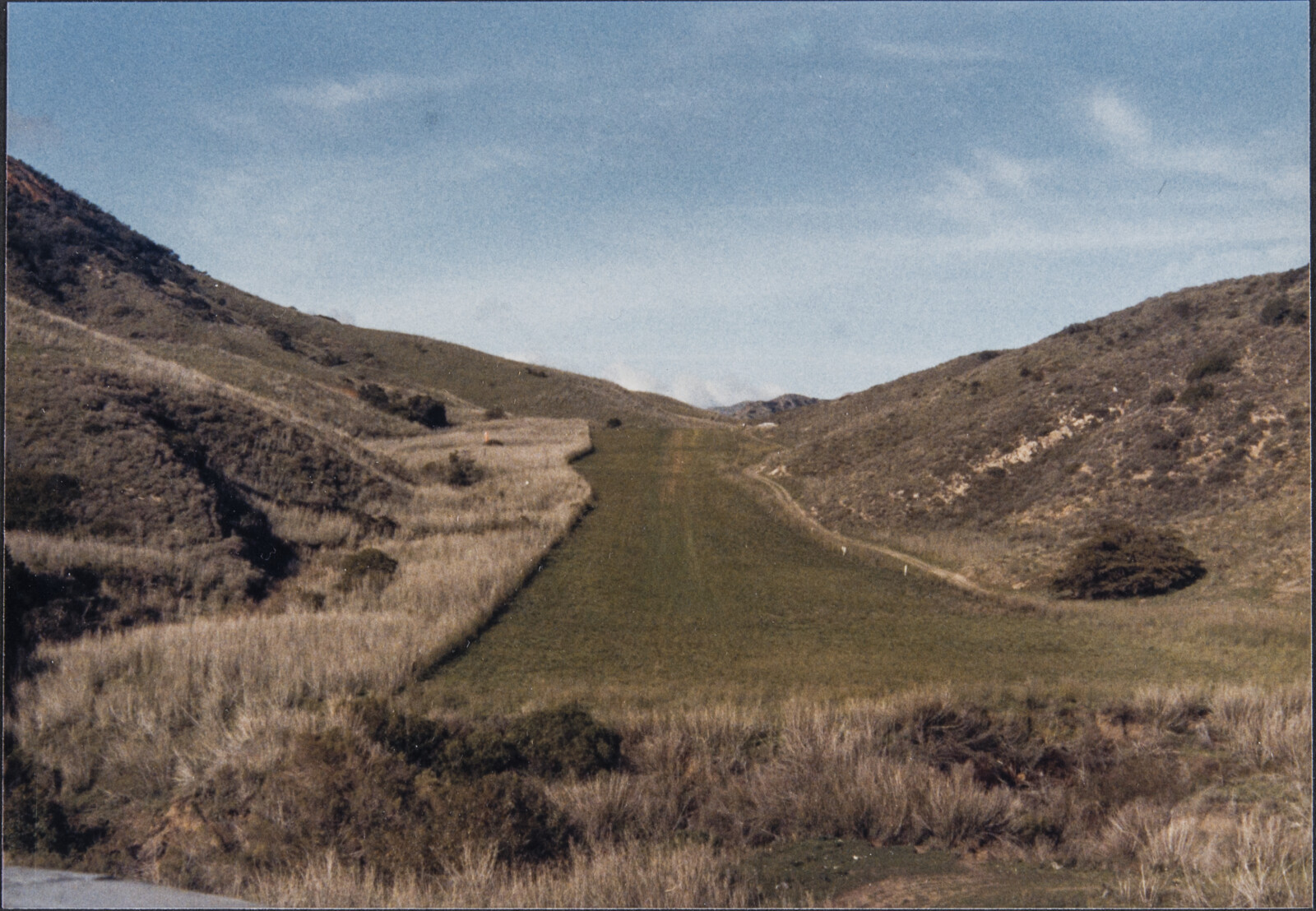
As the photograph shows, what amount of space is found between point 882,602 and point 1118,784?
9.03m

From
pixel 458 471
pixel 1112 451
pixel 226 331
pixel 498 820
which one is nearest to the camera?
pixel 498 820

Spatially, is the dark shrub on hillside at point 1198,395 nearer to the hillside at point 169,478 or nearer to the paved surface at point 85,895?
the hillside at point 169,478


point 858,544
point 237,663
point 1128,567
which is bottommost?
point 237,663

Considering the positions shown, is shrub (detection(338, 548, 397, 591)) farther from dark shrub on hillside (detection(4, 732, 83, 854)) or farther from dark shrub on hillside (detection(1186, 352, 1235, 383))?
dark shrub on hillside (detection(1186, 352, 1235, 383))

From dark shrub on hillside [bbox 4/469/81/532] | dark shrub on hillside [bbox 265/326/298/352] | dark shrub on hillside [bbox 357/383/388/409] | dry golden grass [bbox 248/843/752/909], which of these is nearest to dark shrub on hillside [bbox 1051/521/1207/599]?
dry golden grass [bbox 248/843/752/909]

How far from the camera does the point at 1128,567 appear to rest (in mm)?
18250

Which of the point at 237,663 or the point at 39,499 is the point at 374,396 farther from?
the point at 237,663

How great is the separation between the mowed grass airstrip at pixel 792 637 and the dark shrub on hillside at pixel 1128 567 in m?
0.62

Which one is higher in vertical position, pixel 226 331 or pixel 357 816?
pixel 226 331

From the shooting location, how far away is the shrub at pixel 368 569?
15.4 m

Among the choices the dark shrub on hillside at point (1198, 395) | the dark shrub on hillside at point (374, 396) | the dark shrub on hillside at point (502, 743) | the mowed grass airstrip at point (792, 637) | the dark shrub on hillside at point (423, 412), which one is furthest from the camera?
the dark shrub on hillside at point (374, 396)

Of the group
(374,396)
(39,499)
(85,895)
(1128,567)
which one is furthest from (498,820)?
(374,396)

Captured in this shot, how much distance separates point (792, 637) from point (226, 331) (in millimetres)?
58207

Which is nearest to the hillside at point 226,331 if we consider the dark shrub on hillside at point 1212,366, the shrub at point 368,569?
the shrub at point 368,569
